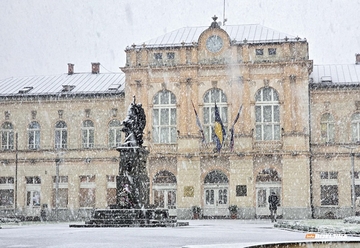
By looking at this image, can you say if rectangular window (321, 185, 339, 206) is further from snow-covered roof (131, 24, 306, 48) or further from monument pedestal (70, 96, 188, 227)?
monument pedestal (70, 96, 188, 227)

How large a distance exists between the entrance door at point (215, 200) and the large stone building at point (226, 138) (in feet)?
0.24

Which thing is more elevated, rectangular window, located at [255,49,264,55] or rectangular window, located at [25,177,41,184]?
rectangular window, located at [255,49,264,55]

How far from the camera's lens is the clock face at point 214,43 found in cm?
5038

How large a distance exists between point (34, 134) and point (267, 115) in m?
18.6

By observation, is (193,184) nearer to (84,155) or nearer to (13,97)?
(84,155)

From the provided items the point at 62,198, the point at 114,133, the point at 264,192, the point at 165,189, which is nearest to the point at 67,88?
the point at 114,133

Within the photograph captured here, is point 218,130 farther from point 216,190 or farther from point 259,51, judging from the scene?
point 259,51

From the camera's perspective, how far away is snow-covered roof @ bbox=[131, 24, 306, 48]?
50.6m

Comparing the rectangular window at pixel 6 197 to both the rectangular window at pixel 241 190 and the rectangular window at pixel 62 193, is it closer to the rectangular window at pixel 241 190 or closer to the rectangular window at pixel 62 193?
the rectangular window at pixel 62 193

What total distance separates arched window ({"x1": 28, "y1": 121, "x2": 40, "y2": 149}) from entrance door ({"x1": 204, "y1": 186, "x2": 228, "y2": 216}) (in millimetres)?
14358

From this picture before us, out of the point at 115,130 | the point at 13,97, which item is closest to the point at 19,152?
the point at 13,97

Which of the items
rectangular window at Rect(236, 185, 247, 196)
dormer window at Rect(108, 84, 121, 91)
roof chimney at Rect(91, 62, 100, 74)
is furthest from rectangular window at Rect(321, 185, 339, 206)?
roof chimney at Rect(91, 62, 100, 74)

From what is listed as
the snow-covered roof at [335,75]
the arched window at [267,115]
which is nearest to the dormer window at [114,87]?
the arched window at [267,115]

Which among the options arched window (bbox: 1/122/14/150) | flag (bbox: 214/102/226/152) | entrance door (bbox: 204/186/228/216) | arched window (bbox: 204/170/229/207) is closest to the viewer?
flag (bbox: 214/102/226/152)
